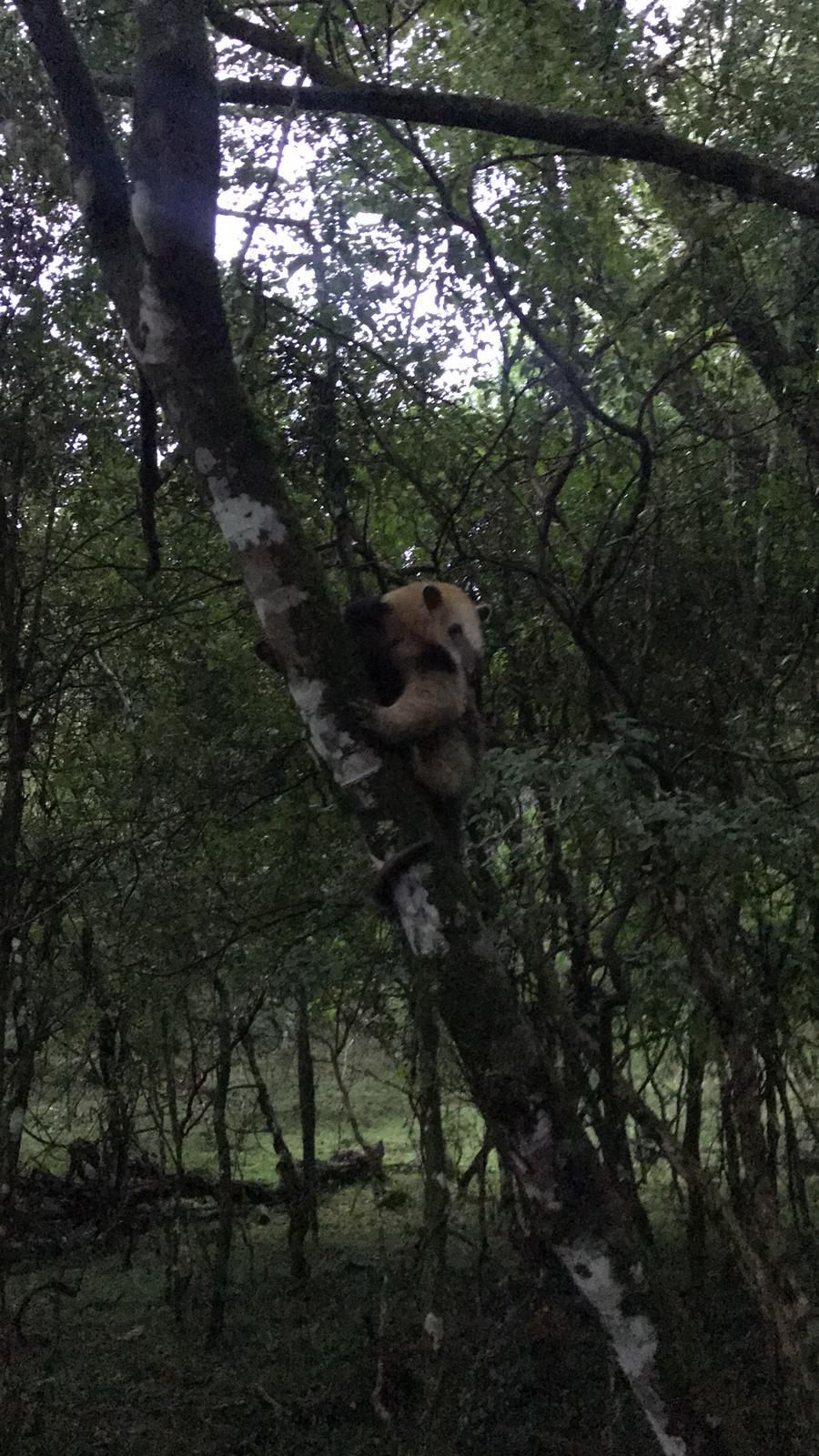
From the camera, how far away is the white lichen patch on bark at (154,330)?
3.06m

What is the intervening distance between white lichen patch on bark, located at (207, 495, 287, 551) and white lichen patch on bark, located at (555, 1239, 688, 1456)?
180 cm

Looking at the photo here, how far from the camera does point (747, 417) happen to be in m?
6.99

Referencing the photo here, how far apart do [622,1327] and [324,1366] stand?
4.92m

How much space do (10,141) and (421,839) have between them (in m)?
3.97

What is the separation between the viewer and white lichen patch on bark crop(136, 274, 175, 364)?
306cm

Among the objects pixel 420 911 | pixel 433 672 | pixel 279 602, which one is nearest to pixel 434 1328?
pixel 433 672

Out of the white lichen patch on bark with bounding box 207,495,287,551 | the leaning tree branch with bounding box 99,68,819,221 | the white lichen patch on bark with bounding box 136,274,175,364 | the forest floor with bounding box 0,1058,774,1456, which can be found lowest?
the forest floor with bounding box 0,1058,774,1456

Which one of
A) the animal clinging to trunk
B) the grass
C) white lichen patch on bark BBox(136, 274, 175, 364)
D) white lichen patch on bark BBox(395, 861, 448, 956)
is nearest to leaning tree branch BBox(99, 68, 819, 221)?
white lichen patch on bark BBox(136, 274, 175, 364)

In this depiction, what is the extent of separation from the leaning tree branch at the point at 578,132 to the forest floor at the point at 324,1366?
4.70 meters

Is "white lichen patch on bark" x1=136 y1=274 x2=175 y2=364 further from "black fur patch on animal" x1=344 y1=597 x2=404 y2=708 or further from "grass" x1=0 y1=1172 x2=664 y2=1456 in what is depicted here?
"grass" x1=0 y1=1172 x2=664 y2=1456

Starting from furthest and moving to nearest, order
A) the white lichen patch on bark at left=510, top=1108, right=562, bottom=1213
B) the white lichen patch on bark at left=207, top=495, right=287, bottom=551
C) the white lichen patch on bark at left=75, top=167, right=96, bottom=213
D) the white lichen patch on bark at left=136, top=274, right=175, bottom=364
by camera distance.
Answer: the white lichen patch on bark at left=75, top=167, right=96, bottom=213 → the white lichen patch on bark at left=136, top=274, right=175, bottom=364 → the white lichen patch on bark at left=207, top=495, right=287, bottom=551 → the white lichen patch on bark at left=510, top=1108, right=562, bottom=1213

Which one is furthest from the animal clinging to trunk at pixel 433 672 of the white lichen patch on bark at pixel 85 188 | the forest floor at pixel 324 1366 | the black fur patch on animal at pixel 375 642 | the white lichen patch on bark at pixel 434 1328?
the forest floor at pixel 324 1366

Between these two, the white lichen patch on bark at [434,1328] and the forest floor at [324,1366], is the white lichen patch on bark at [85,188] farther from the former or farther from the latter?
the white lichen patch on bark at [434,1328]

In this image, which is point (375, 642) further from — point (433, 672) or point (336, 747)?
point (336, 747)
